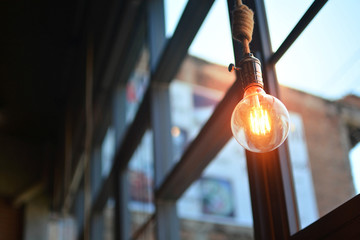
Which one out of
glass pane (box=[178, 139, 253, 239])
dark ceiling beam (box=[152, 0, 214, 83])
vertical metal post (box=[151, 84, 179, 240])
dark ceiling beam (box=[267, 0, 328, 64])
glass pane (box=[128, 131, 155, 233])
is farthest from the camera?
glass pane (box=[178, 139, 253, 239])

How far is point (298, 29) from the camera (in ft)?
7.29

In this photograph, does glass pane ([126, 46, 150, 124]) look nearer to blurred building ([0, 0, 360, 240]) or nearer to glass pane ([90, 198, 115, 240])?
blurred building ([0, 0, 360, 240])

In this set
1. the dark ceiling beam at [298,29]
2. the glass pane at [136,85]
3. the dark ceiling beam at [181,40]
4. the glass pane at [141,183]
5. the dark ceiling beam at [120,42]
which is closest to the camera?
the dark ceiling beam at [298,29]

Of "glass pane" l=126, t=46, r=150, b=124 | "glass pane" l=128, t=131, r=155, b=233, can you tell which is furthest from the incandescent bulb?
"glass pane" l=126, t=46, r=150, b=124

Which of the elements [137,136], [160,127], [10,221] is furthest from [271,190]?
[10,221]

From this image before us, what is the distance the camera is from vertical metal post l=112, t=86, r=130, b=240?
15.7 ft

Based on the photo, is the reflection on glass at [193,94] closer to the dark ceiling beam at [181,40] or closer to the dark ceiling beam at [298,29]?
the dark ceiling beam at [181,40]

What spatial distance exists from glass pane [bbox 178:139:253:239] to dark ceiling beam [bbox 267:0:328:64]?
27.2 feet

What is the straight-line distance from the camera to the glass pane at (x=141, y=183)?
4637 mm

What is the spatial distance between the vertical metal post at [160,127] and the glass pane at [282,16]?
1.60m

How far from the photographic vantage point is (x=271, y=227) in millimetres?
2203

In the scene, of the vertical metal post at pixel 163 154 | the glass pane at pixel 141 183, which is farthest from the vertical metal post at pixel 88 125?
the vertical metal post at pixel 163 154

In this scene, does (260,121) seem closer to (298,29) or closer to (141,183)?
(298,29)

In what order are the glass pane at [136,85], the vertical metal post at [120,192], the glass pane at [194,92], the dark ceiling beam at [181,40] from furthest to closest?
the glass pane at [194,92]
the glass pane at [136,85]
the vertical metal post at [120,192]
the dark ceiling beam at [181,40]
